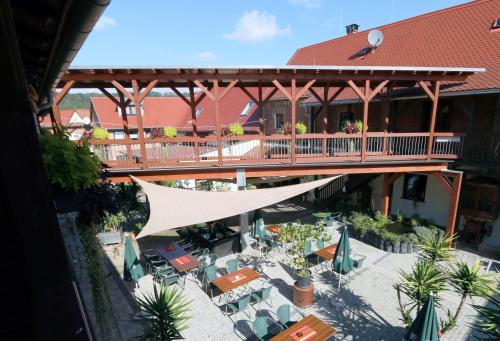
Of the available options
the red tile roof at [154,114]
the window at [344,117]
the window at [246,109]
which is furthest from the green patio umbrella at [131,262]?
the red tile roof at [154,114]

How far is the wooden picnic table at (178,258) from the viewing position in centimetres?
861

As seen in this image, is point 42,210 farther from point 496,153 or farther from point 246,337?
point 496,153

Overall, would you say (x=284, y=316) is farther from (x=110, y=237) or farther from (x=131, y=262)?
(x=110, y=237)

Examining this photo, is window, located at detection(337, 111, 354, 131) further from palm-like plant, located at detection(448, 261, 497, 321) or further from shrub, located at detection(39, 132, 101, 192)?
shrub, located at detection(39, 132, 101, 192)

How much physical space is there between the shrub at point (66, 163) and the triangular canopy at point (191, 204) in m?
4.35

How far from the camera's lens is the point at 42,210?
1688 mm

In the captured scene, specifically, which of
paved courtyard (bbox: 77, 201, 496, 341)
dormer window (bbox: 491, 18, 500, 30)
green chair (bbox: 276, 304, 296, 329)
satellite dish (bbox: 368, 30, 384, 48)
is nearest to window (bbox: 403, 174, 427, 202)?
paved courtyard (bbox: 77, 201, 496, 341)

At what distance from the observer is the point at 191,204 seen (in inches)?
327

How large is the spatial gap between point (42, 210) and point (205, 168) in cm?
799

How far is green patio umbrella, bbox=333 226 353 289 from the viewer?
26.9ft

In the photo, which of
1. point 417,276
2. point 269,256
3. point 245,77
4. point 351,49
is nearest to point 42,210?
point 417,276

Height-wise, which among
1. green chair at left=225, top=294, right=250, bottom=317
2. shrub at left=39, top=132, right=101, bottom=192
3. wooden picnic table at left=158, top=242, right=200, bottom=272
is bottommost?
green chair at left=225, top=294, right=250, bottom=317

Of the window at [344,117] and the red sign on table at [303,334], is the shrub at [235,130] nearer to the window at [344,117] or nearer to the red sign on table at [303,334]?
the red sign on table at [303,334]

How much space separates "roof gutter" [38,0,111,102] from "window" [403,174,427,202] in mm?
14464
